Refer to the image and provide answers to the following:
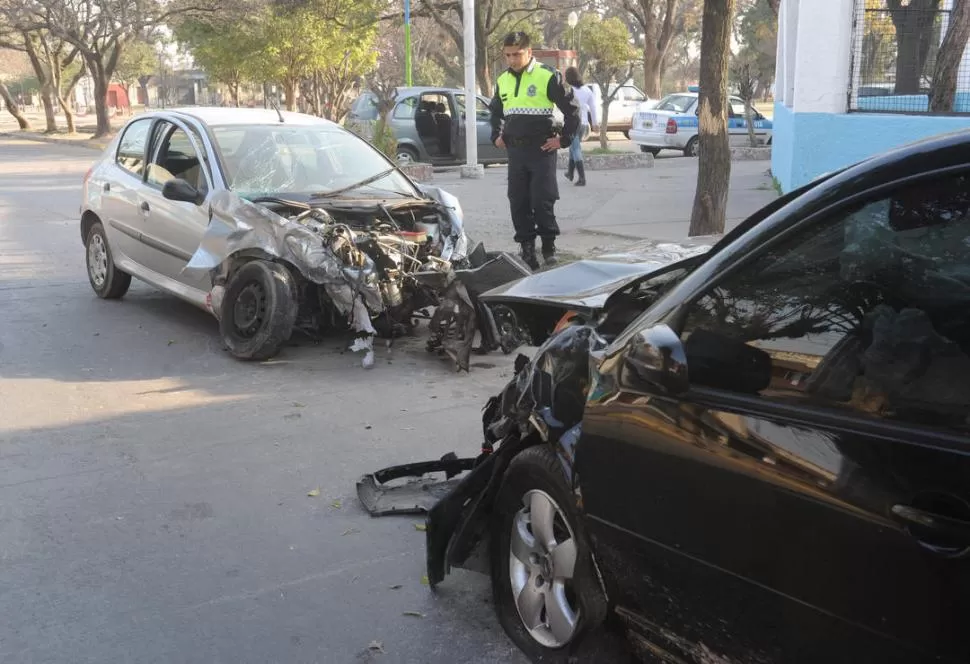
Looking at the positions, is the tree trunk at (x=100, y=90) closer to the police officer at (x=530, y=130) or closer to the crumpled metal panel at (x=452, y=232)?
the police officer at (x=530, y=130)

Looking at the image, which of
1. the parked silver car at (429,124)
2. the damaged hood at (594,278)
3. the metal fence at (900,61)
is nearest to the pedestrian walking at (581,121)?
the parked silver car at (429,124)

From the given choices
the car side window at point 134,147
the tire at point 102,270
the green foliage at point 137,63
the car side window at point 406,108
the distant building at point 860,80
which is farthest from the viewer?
the green foliage at point 137,63

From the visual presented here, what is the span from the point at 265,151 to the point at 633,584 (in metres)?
5.83

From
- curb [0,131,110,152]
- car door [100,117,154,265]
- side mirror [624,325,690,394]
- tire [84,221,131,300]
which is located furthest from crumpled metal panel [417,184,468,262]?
curb [0,131,110,152]

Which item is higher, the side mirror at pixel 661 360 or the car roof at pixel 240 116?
the car roof at pixel 240 116

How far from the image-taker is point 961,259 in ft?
7.27

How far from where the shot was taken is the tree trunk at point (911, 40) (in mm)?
Answer: 10609

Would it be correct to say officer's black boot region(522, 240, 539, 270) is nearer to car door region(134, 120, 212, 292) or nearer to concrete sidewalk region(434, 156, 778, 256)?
concrete sidewalk region(434, 156, 778, 256)

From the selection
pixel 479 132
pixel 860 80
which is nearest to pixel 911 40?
pixel 860 80

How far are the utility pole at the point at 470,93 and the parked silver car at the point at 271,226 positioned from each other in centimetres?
1041

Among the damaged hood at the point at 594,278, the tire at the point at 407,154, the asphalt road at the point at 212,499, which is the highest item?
the damaged hood at the point at 594,278

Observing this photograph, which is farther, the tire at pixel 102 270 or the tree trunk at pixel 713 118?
the tree trunk at pixel 713 118

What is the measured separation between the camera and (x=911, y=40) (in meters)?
10.8

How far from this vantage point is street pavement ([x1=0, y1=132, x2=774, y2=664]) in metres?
3.57
